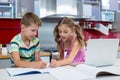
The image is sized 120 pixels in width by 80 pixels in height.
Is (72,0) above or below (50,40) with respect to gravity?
above

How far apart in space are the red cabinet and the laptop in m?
1.75

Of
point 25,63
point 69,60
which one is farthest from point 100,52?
point 25,63

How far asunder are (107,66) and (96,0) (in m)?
3.48

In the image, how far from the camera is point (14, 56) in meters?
1.50

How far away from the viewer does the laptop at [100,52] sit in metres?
1.28

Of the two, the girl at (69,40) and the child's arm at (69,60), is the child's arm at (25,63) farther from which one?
the girl at (69,40)

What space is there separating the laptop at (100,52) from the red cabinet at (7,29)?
1.75 meters

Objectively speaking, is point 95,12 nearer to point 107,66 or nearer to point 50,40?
point 50,40

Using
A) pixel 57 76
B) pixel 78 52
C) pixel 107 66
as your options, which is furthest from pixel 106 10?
pixel 57 76

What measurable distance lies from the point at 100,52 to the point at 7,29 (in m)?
1.84

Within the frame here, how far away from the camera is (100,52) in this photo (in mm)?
1306

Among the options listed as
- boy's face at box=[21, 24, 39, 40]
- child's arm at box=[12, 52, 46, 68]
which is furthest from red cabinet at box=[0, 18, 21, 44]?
child's arm at box=[12, 52, 46, 68]

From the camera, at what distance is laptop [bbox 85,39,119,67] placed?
4.19 ft

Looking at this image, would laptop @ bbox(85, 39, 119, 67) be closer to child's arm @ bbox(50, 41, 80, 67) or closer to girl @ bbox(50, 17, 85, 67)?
child's arm @ bbox(50, 41, 80, 67)
